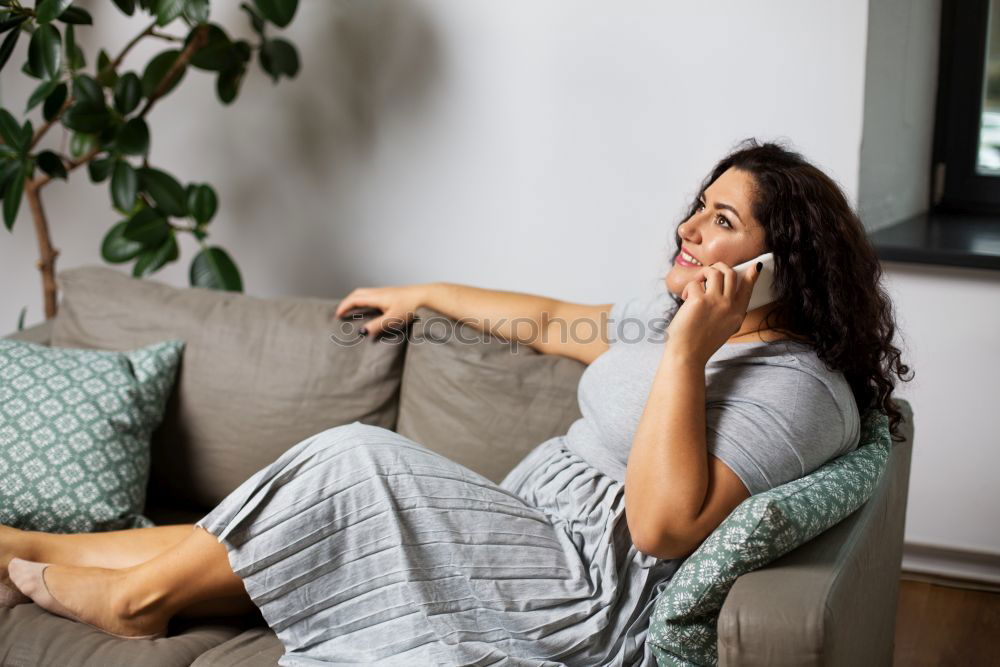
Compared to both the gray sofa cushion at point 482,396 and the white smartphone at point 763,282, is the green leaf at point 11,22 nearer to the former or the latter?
the gray sofa cushion at point 482,396

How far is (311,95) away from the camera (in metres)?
2.86

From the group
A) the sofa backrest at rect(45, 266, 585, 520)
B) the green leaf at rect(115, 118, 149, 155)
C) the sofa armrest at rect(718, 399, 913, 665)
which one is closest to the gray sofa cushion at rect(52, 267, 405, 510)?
the sofa backrest at rect(45, 266, 585, 520)

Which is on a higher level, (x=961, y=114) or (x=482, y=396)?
(x=961, y=114)

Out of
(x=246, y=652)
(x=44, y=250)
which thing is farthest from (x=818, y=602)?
(x=44, y=250)

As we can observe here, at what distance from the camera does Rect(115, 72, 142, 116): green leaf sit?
251 centimetres

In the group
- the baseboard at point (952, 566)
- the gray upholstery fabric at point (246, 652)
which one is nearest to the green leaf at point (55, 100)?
the gray upholstery fabric at point (246, 652)

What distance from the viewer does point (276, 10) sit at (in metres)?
2.44

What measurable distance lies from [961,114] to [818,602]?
1.82 m

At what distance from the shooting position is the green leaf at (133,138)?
250 centimetres

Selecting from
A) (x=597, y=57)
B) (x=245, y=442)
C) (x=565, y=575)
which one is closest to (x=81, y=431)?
(x=245, y=442)

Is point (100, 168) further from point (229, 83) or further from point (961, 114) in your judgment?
point (961, 114)

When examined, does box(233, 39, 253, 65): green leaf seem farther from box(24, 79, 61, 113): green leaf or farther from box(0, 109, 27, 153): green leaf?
box(0, 109, 27, 153): green leaf

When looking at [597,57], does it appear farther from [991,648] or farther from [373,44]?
[991,648]

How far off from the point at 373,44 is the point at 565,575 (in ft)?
5.44
